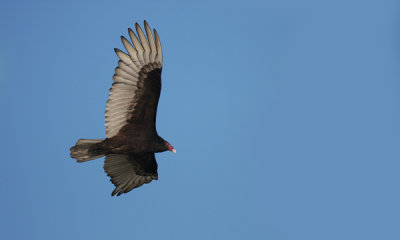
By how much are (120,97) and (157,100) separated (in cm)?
73

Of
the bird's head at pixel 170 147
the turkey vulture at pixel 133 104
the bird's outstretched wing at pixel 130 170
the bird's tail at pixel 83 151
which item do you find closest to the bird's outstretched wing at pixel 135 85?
the turkey vulture at pixel 133 104

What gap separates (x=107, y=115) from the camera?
8.15m

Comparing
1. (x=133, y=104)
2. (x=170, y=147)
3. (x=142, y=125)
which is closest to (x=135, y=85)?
(x=133, y=104)

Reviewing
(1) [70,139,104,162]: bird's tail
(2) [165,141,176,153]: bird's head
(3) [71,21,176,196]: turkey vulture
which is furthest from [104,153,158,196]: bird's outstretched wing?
(1) [70,139,104,162]: bird's tail

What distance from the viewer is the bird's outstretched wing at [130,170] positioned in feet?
30.1

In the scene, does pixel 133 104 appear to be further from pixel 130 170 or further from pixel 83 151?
pixel 130 170

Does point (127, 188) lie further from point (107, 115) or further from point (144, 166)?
point (107, 115)

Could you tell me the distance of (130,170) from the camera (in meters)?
9.30

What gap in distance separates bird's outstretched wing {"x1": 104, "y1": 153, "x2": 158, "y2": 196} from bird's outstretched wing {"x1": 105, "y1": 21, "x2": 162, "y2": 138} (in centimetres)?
111

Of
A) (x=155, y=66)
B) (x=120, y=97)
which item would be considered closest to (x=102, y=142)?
(x=120, y=97)

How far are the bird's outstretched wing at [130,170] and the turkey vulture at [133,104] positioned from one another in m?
0.79

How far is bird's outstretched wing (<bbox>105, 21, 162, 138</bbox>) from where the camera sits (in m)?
8.06

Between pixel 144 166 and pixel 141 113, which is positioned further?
pixel 144 166

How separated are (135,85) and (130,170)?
218 cm
